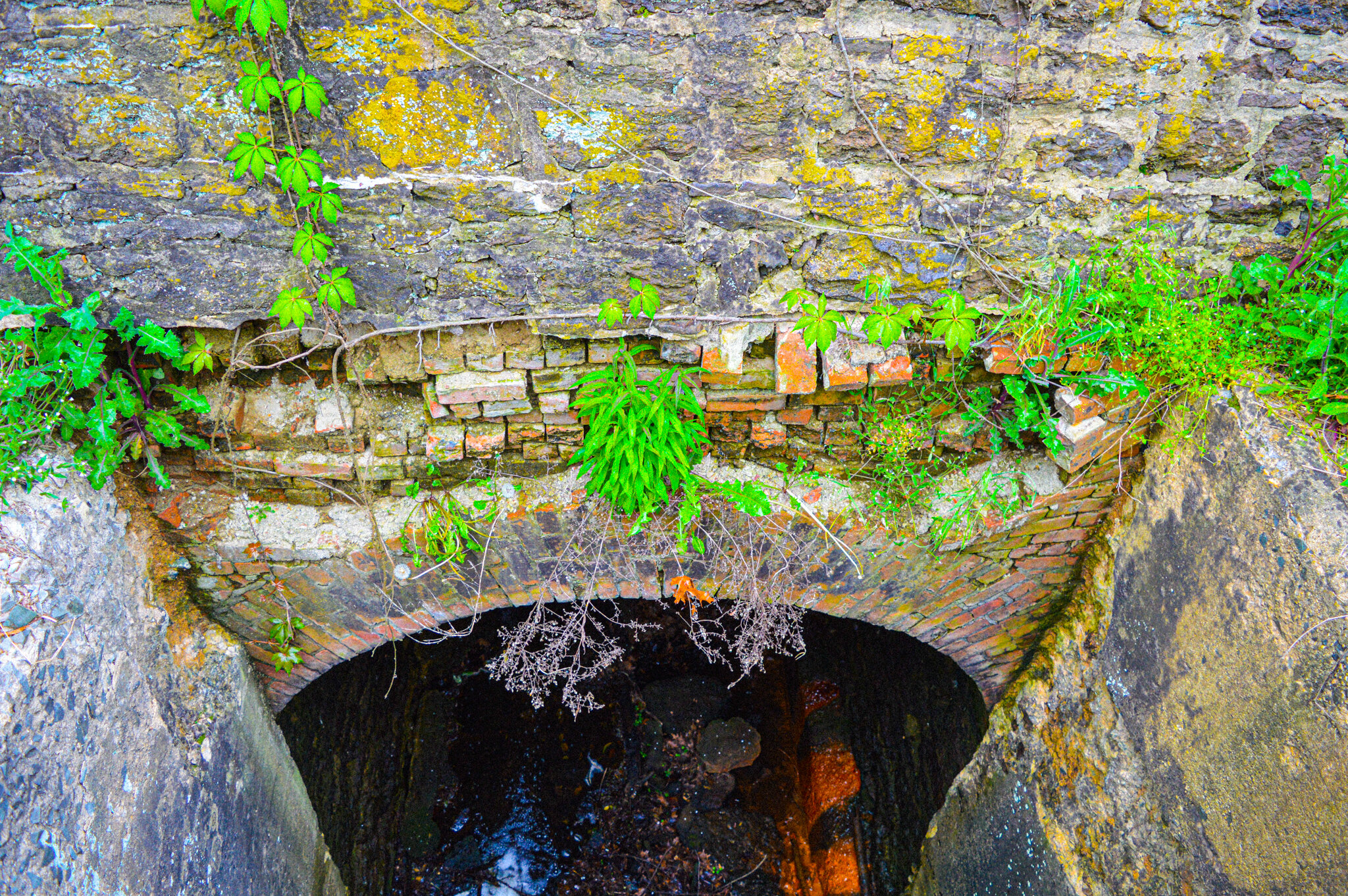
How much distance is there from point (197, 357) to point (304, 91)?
0.81 m

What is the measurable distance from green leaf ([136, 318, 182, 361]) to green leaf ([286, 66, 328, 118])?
0.76 metres

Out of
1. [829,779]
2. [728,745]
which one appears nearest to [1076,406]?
[829,779]

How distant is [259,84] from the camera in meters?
1.63

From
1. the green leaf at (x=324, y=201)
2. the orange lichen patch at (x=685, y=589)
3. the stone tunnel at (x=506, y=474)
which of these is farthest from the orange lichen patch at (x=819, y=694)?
the green leaf at (x=324, y=201)

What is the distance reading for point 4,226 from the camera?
1.77 m

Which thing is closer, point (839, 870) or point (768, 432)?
point (768, 432)

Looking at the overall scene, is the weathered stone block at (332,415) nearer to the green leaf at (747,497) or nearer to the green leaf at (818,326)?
the green leaf at (747,497)

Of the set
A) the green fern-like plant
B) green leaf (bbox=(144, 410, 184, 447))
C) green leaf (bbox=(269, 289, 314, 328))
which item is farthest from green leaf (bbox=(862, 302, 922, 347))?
green leaf (bbox=(144, 410, 184, 447))

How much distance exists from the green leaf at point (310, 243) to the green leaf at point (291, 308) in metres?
0.11

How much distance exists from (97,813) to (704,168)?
2347mm

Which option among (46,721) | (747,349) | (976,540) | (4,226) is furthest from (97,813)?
(976,540)

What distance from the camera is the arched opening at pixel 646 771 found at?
3855 mm

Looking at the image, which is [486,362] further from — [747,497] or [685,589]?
[685,589]

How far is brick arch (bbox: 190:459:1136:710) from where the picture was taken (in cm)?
239
